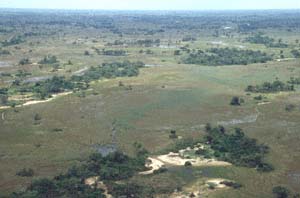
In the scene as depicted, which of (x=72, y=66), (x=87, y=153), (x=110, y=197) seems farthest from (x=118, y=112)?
(x=72, y=66)

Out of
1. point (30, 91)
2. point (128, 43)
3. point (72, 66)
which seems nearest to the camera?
point (30, 91)

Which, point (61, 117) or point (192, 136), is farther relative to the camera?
point (61, 117)

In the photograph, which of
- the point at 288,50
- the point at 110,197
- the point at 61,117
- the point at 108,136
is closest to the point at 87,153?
the point at 108,136

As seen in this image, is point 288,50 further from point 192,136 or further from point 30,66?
point 192,136

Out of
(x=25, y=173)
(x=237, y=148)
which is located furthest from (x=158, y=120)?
(x=25, y=173)

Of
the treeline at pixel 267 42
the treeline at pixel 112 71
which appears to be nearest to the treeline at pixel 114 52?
the treeline at pixel 112 71

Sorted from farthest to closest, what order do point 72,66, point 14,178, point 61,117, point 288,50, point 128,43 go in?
point 128,43, point 288,50, point 72,66, point 61,117, point 14,178

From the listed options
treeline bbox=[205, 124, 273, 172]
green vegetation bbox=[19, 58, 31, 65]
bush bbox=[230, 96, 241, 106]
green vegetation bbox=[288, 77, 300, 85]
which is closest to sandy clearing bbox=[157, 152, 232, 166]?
treeline bbox=[205, 124, 273, 172]
